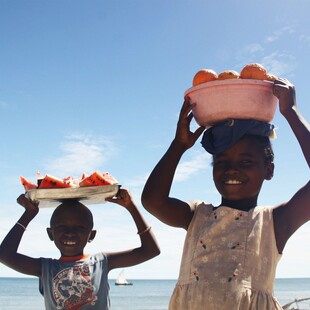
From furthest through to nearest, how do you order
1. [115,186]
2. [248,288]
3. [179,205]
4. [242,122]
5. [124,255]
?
[124,255]
[115,186]
[179,205]
[242,122]
[248,288]

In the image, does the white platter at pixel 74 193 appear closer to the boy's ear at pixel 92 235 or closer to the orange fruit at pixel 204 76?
the boy's ear at pixel 92 235

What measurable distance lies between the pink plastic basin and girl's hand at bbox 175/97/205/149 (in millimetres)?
121

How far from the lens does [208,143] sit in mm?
3344

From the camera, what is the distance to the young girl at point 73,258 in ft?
14.1

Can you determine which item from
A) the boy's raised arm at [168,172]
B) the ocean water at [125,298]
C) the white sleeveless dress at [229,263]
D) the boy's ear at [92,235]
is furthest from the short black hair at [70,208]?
the ocean water at [125,298]

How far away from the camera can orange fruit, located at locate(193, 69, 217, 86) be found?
3.32 metres

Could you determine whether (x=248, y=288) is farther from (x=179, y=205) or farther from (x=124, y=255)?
(x=124, y=255)

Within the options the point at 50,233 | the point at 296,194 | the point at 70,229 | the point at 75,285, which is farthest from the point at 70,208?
the point at 296,194

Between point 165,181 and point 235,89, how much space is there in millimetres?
742

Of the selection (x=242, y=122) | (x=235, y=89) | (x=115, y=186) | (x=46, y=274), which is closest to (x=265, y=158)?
(x=242, y=122)

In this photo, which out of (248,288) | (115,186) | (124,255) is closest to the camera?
(248,288)

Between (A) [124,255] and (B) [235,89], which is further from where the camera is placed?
(A) [124,255]

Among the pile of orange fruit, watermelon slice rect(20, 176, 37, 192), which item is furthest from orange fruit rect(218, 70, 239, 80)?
watermelon slice rect(20, 176, 37, 192)

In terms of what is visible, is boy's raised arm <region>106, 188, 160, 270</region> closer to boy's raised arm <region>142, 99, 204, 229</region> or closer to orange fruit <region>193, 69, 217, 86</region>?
boy's raised arm <region>142, 99, 204, 229</region>
